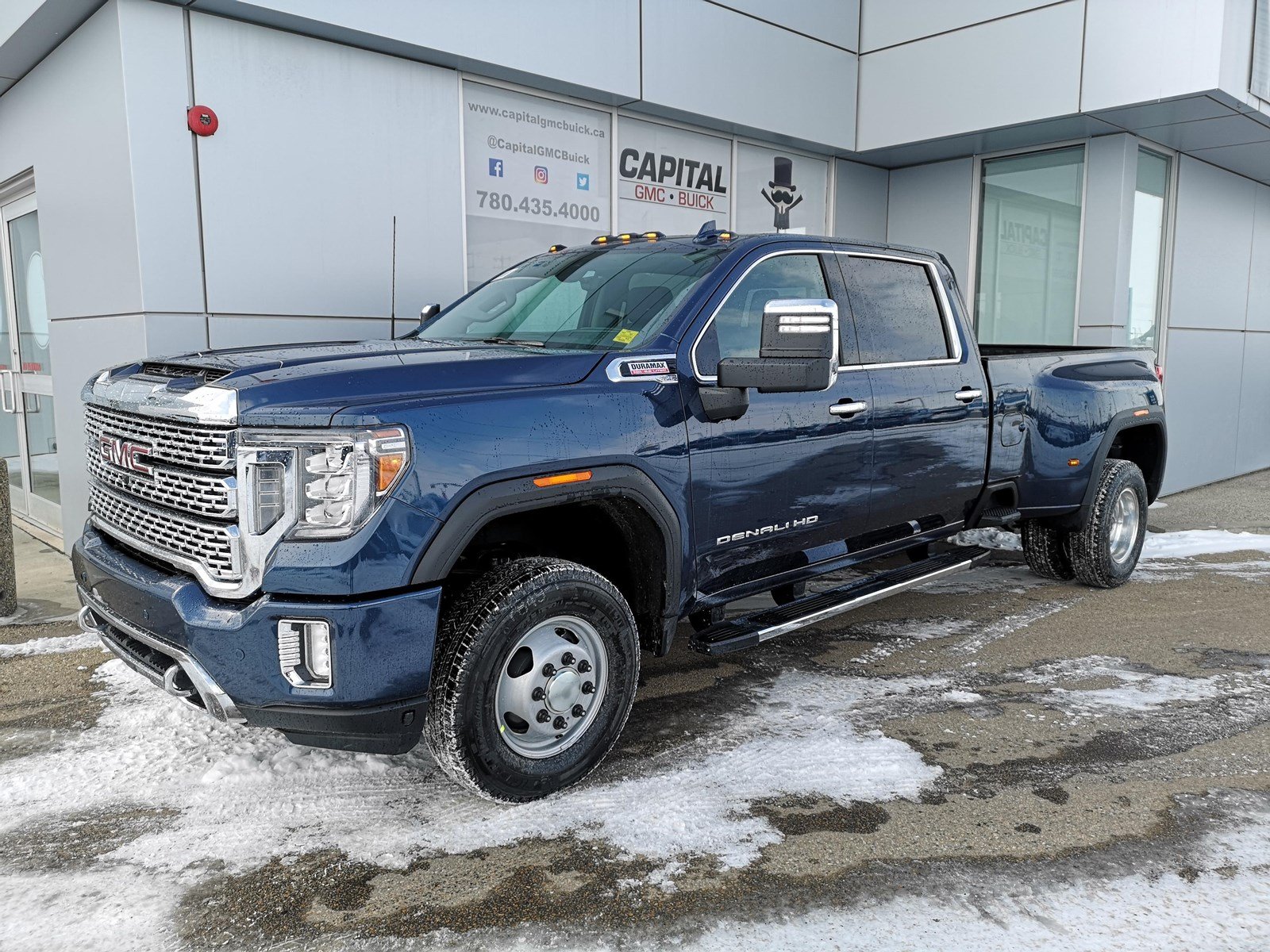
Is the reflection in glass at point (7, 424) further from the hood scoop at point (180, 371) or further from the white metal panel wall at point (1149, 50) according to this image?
the white metal panel wall at point (1149, 50)

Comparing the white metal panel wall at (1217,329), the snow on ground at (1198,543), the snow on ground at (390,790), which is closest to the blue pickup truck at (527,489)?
the snow on ground at (390,790)

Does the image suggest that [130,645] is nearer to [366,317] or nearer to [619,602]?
[619,602]

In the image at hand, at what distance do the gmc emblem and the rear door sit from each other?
2.90m

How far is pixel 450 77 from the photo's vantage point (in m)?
7.19

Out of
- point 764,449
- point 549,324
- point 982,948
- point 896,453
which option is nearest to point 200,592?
point 549,324

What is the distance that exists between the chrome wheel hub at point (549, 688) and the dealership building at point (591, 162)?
3.88 m

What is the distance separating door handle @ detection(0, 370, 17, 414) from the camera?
822cm

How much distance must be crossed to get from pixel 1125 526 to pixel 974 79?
199 inches

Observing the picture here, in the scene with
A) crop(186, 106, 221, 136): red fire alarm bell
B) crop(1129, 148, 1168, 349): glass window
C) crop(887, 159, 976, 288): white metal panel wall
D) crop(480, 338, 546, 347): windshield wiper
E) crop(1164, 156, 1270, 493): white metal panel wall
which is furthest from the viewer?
crop(887, 159, 976, 288): white metal panel wall

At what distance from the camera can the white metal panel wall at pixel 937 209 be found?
10555 millimetres

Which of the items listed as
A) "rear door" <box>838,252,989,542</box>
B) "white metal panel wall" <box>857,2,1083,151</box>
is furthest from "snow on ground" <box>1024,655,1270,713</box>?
"white metal panel wall" <box>857,2,1083,151</box>

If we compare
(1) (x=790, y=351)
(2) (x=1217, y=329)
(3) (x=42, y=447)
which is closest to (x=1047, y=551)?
(1) (x=790, y=351)

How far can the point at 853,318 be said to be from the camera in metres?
4.47

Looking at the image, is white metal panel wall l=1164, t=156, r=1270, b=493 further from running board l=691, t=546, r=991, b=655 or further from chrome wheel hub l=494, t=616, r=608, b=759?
chrome wheel hub l=494, t=616, r=608, b=759
